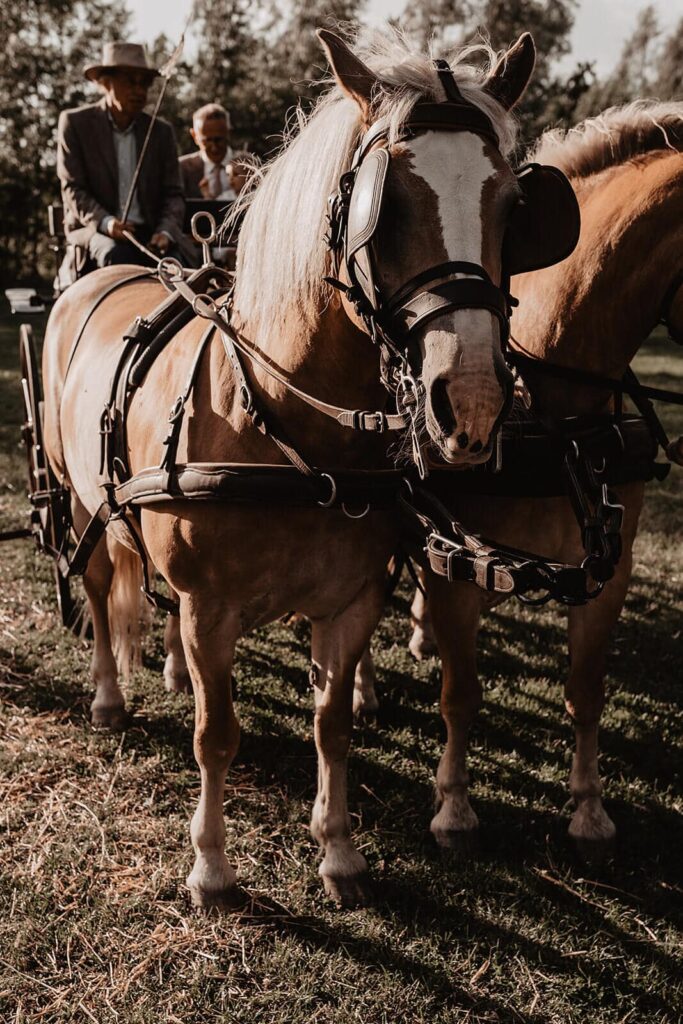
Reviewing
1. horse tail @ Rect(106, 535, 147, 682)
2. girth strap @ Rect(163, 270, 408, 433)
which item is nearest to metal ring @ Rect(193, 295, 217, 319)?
girth strap @ Rect(163, 270, 408, 433)

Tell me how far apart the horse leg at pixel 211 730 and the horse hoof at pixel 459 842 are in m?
0.80

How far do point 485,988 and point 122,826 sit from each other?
1456mm

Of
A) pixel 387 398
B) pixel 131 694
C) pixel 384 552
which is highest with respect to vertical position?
pixel 387 398

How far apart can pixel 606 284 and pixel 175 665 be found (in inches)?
107

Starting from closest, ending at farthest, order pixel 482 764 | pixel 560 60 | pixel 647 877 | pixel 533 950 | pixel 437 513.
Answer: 1. pixel 437 513
2. pixel 533 950
3. pixel 647 877
4. pixel 482 764
5. pixel 560 60

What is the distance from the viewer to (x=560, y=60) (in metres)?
39.9

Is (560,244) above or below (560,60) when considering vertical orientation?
below

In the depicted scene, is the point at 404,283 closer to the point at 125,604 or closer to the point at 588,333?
the point at 588,333

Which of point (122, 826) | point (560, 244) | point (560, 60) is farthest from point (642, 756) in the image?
point (560, 60)

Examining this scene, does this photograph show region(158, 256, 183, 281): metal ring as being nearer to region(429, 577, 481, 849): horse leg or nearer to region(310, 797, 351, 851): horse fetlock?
region(429, 577, 481, 849): horse leg

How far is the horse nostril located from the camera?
1.72 metres

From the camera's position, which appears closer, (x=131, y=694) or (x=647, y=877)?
(x=647, y=877)

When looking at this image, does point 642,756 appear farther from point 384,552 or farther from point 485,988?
point 384,552

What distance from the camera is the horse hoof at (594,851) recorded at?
3098 mm
